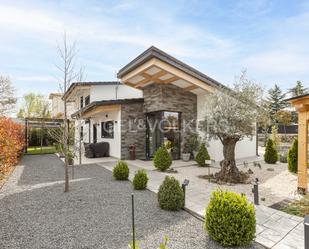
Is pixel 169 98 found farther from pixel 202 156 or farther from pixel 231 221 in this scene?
pixel 231 221

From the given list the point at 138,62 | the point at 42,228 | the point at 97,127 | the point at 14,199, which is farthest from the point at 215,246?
the point at 97,127

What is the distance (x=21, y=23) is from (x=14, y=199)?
5.88 m

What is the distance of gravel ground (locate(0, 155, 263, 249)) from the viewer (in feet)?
11.6

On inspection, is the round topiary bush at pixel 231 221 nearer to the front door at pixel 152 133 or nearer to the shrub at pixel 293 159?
the shrub at pixel 293 159

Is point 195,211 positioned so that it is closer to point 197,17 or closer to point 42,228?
point 42,228

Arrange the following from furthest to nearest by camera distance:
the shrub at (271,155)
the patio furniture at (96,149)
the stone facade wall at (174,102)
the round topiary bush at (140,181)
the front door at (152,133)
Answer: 1. the patio furniture at (96,149)
2. the front door at (152,133)
3. the stone facade wall at (174,102)
4. the shrub at (271,155)
5. the round topiary bush at (140,181)

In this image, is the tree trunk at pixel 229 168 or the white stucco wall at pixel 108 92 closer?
the tree trunk at pixel 229 168

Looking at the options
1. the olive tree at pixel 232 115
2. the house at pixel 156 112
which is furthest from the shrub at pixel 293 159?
the house at pixel 156 112

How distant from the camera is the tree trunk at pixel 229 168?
7785 mm

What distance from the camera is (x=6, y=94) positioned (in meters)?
22.1

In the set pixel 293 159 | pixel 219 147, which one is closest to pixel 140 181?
pixel 293 159

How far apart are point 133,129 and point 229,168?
662 cm

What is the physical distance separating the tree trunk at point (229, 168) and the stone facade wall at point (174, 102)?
4552mm

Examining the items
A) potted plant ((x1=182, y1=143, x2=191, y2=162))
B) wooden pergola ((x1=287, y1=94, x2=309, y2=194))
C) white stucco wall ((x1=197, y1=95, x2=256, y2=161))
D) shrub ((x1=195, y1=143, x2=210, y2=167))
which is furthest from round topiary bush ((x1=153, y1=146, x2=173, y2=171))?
wooden pergola ((x1=287, y1=94, x2=309, y2=194))
